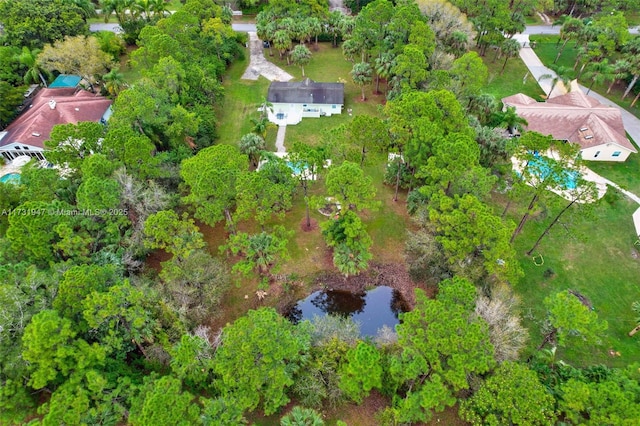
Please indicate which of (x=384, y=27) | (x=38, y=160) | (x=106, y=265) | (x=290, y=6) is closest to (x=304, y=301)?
(x=106, y=265)

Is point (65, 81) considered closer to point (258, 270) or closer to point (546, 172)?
point (258, 270)

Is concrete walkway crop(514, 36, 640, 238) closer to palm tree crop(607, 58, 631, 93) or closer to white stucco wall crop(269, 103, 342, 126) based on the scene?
palm tree crop(607, 58, 631, 93)

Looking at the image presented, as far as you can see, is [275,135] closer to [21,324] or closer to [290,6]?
[290,6]

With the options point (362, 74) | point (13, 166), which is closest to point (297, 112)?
point (362, 74)

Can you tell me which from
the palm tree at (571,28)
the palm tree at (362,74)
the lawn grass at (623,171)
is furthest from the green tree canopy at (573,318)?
the palm tree at (571,28)

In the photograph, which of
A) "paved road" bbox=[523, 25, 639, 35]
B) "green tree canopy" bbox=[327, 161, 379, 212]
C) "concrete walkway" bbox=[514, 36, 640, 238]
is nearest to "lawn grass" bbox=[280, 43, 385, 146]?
"green tree canopy" bbox=[327, 161, 379, 212]

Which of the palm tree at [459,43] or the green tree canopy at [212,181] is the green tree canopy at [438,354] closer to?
the green tree canopy at [212,181]
